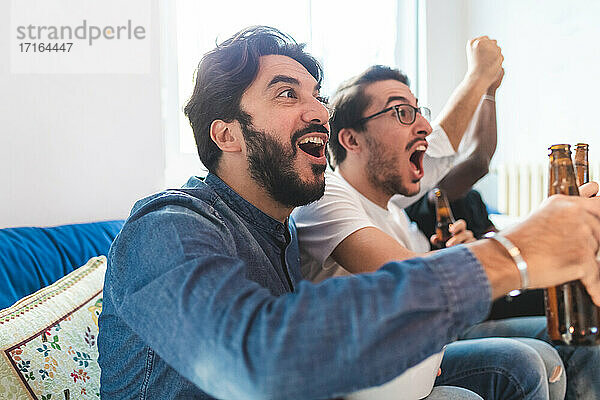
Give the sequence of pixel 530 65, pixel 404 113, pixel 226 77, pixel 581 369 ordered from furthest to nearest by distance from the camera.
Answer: pixel 530 65 < pixel 404 113 < pixel 581 369 < pixel 226 77

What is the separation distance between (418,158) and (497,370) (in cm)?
66

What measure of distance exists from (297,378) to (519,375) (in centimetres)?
88

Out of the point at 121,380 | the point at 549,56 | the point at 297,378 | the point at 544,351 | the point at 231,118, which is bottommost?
the point at 544,351

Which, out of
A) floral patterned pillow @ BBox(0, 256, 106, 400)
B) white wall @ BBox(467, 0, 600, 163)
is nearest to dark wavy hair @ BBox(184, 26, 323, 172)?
floral patterned pillow @ BBox(0, 256, 106, 400)

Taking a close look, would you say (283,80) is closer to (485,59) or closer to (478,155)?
(485,59)

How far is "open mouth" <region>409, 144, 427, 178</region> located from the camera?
171cm

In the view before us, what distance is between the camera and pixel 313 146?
3.82ft

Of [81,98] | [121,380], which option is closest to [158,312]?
[121,380]

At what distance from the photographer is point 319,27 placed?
11.3 ft

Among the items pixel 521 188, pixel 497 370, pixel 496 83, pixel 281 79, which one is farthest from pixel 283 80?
pixel 521 188

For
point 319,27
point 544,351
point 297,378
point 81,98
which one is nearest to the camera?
point 297,378

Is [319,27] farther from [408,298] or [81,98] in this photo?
[408,298]

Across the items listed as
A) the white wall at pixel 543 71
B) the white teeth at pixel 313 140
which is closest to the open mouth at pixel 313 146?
the white teeth at pixel 313 140

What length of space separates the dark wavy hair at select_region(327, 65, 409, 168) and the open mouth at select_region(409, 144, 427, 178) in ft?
0.59
